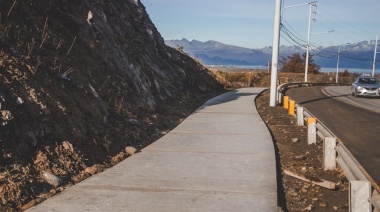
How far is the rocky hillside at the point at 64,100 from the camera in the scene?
5895 mm

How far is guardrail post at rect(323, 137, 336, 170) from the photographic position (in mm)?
6707

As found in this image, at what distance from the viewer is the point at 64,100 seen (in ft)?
25.6

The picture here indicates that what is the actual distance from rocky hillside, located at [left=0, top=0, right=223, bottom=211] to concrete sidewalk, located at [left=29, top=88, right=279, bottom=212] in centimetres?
60

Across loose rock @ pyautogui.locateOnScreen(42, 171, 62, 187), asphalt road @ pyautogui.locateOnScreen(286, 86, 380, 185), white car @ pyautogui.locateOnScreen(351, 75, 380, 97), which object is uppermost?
white car @ pyautogui.locateOnScreen(351, 75, 380, 97)

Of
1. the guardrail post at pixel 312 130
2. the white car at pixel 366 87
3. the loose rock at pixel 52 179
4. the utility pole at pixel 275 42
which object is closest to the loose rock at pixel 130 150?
the loose rock at pixel 52 179

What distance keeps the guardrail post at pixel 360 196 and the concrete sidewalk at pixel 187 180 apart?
3.56 ft

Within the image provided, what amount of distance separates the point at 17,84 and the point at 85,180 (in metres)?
2.46

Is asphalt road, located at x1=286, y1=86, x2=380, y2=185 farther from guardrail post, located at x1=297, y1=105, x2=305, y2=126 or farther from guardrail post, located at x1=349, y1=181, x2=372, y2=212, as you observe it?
guardrail post, located at x1=349, y1=181, x2=372, y2=212

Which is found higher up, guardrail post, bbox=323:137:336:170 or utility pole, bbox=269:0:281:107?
utility pole, bbox=269:0:281:107

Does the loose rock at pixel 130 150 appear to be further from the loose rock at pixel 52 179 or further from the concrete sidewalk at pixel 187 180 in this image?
the loose rock at pixel 52 179

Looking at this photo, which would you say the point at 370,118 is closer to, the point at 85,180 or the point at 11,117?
the point at 85,180

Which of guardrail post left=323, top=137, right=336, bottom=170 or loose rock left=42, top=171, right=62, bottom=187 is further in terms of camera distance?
guardrail post left=323, top=137, right=336, bottom=170

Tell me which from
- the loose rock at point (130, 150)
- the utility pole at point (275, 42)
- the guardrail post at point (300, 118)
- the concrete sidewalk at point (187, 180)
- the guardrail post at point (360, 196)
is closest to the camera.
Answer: the guardrail post at point (360, 196)

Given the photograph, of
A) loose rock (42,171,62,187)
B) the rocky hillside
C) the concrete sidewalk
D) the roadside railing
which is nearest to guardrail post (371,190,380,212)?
the roadside railing
